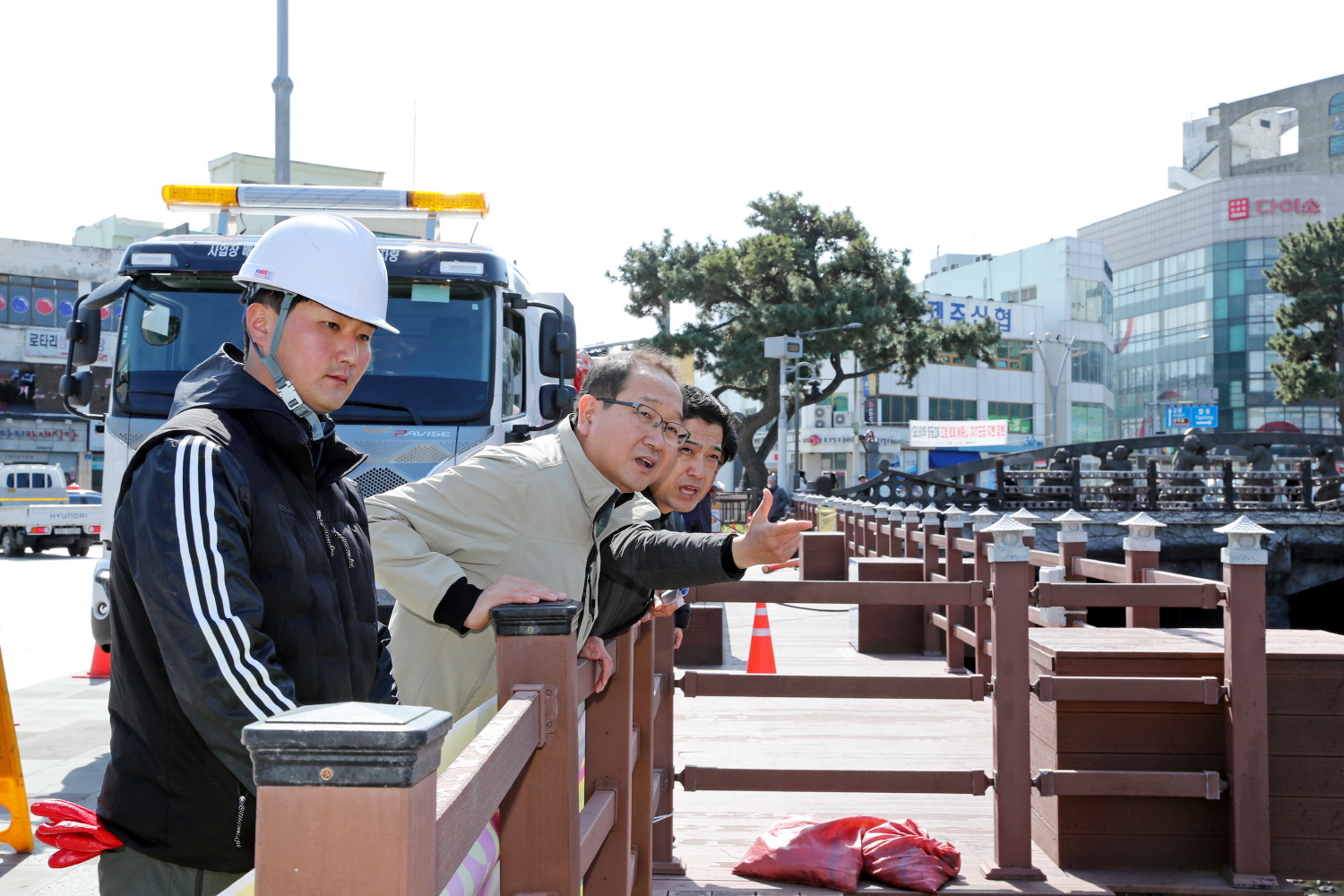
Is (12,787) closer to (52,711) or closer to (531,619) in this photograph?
(52,711)

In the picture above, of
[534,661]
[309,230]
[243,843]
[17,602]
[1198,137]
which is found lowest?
[17,602]

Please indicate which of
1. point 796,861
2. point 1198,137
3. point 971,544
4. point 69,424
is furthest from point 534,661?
point 1198,137

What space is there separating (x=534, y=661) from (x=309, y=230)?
0.94m

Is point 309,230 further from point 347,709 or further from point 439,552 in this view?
point 347,709

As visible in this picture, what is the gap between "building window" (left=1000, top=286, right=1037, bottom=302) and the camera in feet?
232

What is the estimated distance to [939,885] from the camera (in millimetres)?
4172

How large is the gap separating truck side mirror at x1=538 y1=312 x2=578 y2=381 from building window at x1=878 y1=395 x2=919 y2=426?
52885mm

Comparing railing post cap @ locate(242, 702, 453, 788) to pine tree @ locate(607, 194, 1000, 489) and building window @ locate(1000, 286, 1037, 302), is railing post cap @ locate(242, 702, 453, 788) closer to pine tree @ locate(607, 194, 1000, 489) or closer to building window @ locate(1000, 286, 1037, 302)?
pine tree @ locate(607, 194, 1000, 489)

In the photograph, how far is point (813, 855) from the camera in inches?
167

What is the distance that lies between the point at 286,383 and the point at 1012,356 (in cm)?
6755

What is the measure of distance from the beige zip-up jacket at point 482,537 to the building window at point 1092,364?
70275mm

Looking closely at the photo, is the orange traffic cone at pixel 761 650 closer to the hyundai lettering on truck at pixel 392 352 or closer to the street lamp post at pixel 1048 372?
the hyundai lettering on truck at pixel 392 352

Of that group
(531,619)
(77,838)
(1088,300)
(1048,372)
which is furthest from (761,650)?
(1088,300)

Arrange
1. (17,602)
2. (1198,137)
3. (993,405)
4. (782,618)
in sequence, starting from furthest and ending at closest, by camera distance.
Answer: (1198,137) < (993,405) < (17,602) < (782,618)
